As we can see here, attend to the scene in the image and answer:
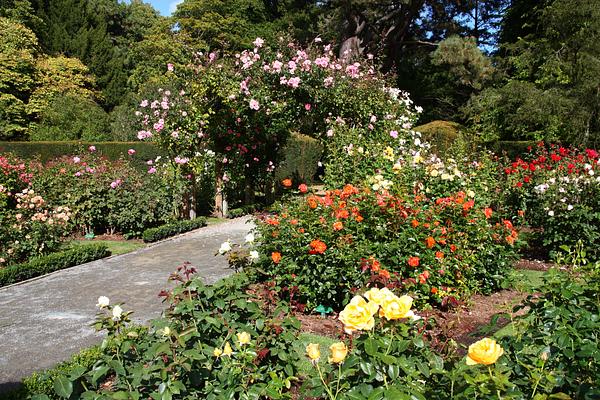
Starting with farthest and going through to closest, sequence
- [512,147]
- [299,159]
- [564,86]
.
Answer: [299,159], [512,147], [564,86]

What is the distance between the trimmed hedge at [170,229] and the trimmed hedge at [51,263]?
2.82ft

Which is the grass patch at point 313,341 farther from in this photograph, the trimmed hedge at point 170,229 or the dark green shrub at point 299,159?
the dark green shrub at point 299,159

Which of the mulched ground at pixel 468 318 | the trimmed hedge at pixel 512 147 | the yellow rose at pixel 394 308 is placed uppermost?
→ the trimmed hedge at pixel 512 147

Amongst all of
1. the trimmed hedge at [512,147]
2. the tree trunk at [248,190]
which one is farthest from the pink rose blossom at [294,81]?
the trimmed hedge at [512,147]

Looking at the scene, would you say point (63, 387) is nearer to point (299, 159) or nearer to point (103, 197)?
point (103, 197)

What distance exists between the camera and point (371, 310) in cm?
150

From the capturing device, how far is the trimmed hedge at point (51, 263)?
5.66 meters

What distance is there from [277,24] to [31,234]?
23.3m

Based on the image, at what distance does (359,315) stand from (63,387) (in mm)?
1003

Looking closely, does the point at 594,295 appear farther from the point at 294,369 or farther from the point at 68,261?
the point at 68,261

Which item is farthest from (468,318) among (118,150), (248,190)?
(118,150)

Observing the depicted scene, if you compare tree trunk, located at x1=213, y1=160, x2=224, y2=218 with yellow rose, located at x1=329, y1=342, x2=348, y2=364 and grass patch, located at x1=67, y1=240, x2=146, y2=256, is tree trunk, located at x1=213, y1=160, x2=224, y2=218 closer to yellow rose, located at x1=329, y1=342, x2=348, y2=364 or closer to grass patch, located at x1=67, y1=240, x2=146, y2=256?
grass patch, located at x1=67, y1=240, x2=146, y2=256

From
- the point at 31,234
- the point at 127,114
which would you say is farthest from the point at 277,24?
the point at 31,234

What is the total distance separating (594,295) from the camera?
2.08m
